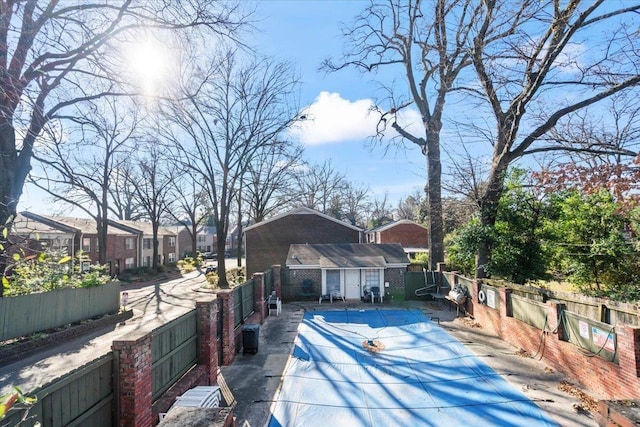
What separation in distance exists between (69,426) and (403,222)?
1445 inches

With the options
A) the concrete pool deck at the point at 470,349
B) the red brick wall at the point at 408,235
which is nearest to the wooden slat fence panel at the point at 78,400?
the concrete pool deck at the point at 470,349

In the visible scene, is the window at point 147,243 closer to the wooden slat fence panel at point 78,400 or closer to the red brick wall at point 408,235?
the red brick wall at point 408,235

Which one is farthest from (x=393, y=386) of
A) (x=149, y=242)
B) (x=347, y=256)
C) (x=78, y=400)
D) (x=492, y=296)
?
(x=149, y=242)

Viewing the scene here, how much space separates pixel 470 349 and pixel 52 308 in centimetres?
1548

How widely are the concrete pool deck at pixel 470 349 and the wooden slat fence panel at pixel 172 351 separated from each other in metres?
1.41

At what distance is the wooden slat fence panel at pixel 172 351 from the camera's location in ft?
20.2

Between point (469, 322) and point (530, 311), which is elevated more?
point (530, 311)

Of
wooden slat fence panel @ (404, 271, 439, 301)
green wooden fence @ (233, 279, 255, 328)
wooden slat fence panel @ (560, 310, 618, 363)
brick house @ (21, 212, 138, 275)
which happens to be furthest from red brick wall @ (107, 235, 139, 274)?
wooden slat fence panel @ (560, 310, 618, 363)

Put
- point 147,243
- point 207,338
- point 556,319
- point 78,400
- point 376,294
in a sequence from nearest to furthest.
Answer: point 78,400, point 207,338, point 556,319, point 376,294, point 147,243

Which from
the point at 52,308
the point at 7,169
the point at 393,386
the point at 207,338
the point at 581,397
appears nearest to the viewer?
the point at 581,397

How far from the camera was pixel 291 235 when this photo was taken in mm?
26172

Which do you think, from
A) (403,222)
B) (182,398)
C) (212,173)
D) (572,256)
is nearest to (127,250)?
(212,173)

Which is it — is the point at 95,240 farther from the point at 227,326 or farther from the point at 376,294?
the point at 227,326

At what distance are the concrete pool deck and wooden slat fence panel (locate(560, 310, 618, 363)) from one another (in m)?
1.11
